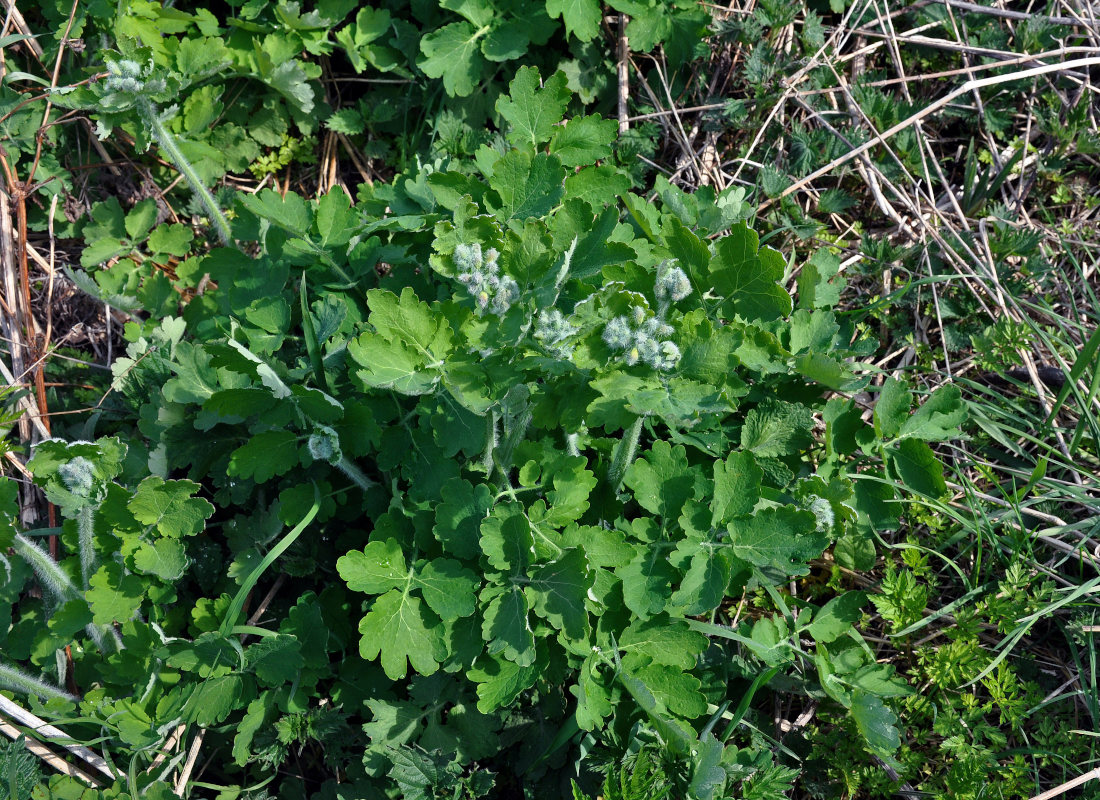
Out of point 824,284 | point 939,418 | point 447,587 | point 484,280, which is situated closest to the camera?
point 484,280

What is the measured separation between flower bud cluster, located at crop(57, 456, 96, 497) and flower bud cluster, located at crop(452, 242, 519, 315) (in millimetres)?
1507

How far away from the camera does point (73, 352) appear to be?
14.3 feet

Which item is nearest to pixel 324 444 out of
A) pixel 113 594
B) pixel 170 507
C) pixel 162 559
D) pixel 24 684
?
pixel 170 507

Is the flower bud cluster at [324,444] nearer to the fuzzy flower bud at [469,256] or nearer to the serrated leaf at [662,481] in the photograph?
the fuzzy flower bud at [469,256]

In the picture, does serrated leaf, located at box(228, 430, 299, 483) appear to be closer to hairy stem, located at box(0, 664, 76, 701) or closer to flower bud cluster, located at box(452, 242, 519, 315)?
flower bud cluster, located at box(452, 242, 519, 315)

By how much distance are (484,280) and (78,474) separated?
1.61 meters

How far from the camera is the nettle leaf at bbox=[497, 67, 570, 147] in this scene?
334 cm

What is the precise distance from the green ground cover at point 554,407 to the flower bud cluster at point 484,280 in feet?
0.05

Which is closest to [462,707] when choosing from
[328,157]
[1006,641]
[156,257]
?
[1006,641]

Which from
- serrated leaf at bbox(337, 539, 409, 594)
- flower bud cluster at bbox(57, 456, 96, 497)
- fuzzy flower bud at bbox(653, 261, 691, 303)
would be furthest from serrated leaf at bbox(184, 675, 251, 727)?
fuzzy flower bud at bbox(653, 261, 691, 303)

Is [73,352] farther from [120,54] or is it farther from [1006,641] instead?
[1006,641]

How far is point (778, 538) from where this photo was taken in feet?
9.36

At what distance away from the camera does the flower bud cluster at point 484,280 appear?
260cm

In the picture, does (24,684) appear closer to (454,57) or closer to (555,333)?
(555,333)
